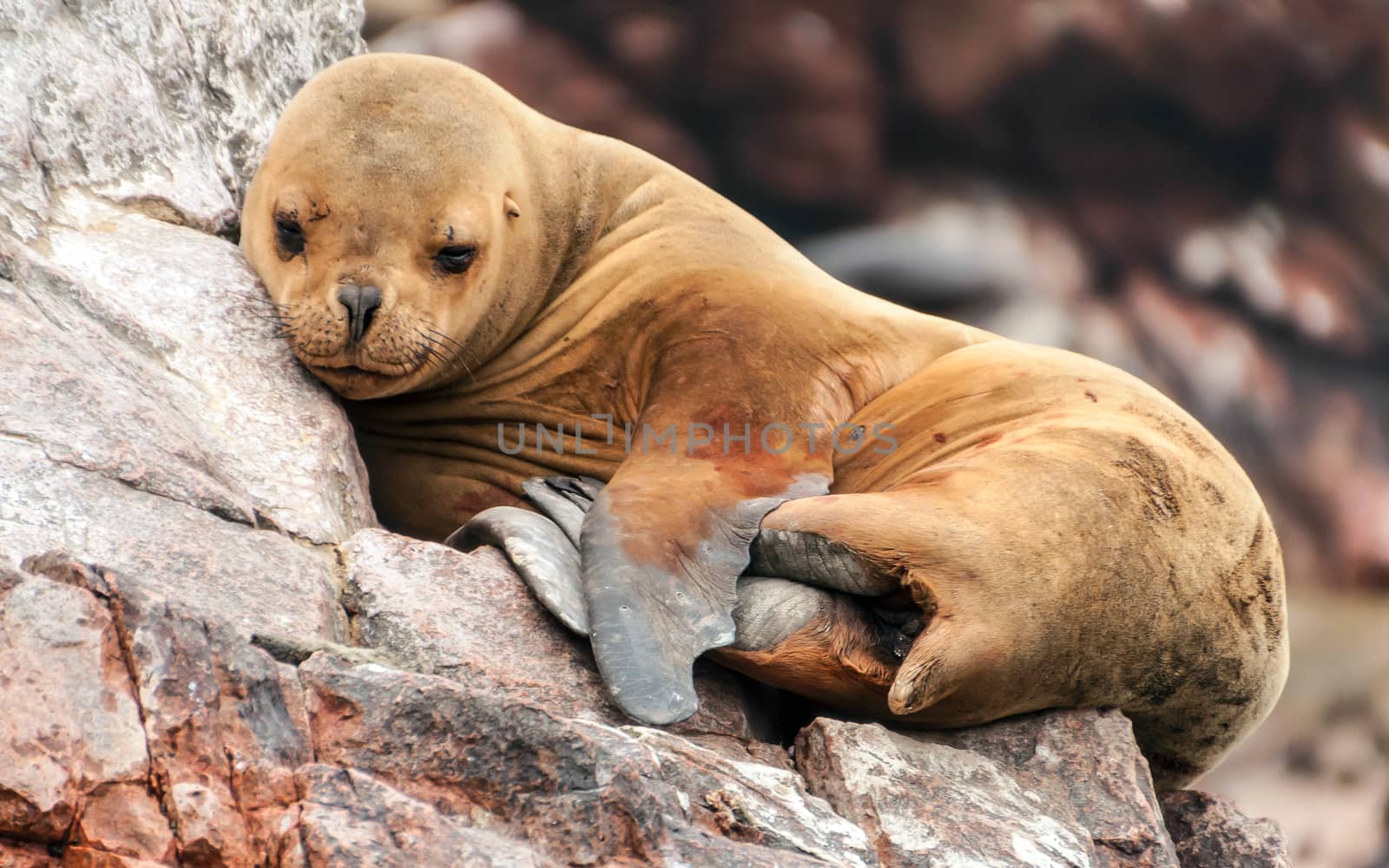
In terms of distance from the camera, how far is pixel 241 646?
8.94 ft

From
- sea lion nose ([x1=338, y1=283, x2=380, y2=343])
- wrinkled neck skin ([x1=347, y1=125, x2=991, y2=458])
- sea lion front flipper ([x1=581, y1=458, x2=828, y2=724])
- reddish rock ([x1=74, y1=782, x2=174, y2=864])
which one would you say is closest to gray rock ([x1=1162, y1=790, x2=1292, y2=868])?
sea lion front flipper ([x1=581, y1=458, x2=828, y2=724])

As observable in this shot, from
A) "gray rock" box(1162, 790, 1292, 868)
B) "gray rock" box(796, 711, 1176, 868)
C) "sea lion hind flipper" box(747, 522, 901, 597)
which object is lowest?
"gray rock" box(1162, 790, 1292, 868)

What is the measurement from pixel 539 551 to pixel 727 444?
678 millimetres

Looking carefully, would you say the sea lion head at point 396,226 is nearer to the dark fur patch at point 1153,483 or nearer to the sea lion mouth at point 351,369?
the sea lion mouth at point 351,369

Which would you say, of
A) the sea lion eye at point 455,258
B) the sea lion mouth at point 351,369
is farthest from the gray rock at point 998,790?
the sea lion eye at point 455,258

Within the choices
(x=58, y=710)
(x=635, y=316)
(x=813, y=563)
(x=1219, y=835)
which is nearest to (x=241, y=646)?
(x=58, y=710)

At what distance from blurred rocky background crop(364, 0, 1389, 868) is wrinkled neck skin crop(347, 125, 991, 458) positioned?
219 inches

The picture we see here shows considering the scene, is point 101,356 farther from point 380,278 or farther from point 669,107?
point 669,107

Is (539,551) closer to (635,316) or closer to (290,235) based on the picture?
(635,316)

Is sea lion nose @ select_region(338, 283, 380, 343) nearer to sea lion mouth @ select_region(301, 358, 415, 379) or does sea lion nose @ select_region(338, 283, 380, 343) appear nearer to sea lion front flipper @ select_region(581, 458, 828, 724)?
sea lion mouth @ select_region(301, 358, 415, 379)

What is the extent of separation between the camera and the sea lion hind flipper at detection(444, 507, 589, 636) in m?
3.89

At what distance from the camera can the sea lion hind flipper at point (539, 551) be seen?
3895mm

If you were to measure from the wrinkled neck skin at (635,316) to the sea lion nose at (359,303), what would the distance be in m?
0.44

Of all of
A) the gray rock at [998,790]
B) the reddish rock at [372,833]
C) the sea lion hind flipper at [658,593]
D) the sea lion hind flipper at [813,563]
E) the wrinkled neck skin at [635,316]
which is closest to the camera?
the reddish rock at [372,833]
